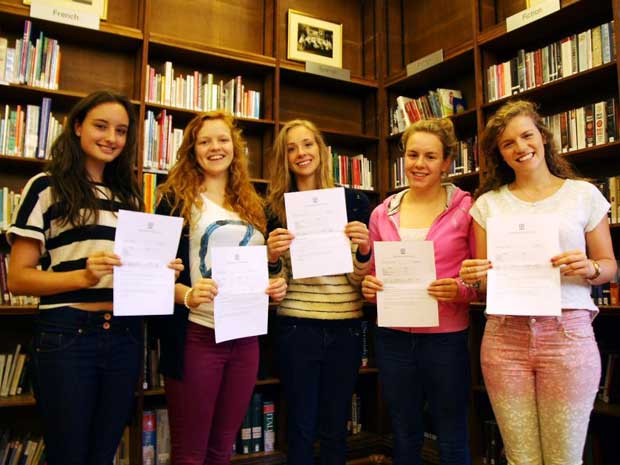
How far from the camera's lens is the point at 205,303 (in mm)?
1698

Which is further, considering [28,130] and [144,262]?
[28,130]

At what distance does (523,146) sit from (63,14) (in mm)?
2581

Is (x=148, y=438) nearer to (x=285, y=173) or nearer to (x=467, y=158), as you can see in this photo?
(x=285, y=173)

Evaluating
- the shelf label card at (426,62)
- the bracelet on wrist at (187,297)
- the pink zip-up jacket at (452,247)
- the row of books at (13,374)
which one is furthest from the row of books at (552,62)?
the row of books at (13,374)

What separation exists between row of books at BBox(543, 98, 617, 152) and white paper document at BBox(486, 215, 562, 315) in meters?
1.44

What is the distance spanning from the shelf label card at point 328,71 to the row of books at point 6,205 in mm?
2040

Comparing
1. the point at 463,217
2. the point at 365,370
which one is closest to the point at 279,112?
the point at 365,370

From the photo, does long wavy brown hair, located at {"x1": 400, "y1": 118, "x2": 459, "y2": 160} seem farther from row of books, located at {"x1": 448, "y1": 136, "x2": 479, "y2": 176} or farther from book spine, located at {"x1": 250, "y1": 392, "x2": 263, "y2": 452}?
book spine, located at {"x1": 250, "y1": 392, "x2": 263, "y2": 452}

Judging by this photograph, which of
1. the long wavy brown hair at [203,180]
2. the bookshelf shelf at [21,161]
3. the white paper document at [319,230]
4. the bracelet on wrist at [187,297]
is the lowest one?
the bracelet on wrist at [187,297]

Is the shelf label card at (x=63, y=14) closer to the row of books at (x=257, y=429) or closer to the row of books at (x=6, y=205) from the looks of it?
the row of books at (x=6, y=205)

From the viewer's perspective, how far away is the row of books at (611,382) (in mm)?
2539

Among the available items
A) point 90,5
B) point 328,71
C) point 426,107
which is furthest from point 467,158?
point 90,5

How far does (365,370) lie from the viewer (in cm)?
349

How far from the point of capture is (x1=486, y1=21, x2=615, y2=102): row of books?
2.60 m
